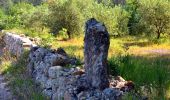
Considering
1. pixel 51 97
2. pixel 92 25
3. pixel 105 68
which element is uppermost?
pixel 92 25

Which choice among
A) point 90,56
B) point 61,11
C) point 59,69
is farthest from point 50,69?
point 61,11

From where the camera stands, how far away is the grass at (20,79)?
9.23 meters

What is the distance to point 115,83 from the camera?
7.61 m

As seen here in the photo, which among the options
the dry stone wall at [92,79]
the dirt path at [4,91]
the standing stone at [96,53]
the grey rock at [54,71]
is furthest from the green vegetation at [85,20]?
the standing stone at [96,53]

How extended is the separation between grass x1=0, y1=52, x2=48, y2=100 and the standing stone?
Result: 1.39 metres

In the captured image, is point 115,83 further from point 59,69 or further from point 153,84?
point 59,69

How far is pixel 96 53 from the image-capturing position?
765 centimetres

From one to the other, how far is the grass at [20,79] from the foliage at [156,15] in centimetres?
2248

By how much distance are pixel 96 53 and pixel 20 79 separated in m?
4.17

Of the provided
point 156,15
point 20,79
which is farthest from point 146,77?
point 156,15

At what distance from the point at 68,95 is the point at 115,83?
891mm

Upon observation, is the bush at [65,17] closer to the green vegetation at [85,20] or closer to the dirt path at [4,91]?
the green vegetation at [85,20]

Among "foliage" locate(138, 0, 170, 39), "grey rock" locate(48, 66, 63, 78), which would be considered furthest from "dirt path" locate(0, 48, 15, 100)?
"foliage" locate(138, 0, 170, 39)

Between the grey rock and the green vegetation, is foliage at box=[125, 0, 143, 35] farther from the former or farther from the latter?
the grey rock
